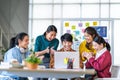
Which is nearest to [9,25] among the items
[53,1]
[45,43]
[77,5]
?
[53,1]

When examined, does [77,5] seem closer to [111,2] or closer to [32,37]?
[111,2]

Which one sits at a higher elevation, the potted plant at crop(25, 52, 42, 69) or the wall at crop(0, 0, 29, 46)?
the wall at crop(0, 0, 29, 46)

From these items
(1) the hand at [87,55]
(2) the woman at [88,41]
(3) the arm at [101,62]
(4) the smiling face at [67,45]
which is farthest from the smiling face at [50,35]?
(3) the arm at [101,62]

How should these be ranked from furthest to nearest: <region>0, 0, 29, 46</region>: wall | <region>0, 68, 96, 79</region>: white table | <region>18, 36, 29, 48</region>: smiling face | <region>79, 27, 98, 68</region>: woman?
1. <region>0, 0, 29, 46</region>: wall
2. <region>79, 27, 98, 68</region>: woman
3. <region>18, 36, 29, 48</region>: smiling face
4. <region>0, 68, 96, 79</region>: white table

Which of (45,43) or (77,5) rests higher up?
(77,5)

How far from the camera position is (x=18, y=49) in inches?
149

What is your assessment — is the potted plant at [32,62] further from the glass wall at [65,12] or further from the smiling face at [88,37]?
the glass wall at [65,12]

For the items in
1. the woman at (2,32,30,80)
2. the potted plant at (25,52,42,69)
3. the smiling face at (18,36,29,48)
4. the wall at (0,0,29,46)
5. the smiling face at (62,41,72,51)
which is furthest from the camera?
the wall at (0,0,29,46)

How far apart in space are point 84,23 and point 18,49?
4698mm

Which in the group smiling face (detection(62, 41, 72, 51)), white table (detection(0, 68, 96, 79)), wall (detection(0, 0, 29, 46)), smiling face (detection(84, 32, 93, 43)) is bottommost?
white table (detection(0, 68, 96, 79))

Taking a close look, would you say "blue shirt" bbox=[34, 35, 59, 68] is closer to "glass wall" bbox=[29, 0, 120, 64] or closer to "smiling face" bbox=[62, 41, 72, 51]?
"smiling face" bbox=[62, 41, 72, 51]

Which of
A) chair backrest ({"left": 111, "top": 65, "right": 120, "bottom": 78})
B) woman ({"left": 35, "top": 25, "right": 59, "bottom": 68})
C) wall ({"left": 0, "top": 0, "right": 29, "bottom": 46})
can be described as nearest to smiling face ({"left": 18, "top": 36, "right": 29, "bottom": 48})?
woman ({"left": 35, "top": 25, "right": 59, "bottom": 68})

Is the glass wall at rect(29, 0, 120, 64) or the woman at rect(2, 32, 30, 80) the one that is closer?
the woman at rect(2, 32, 30, 80)

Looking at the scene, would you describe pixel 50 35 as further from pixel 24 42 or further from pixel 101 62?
pixel 101 62
